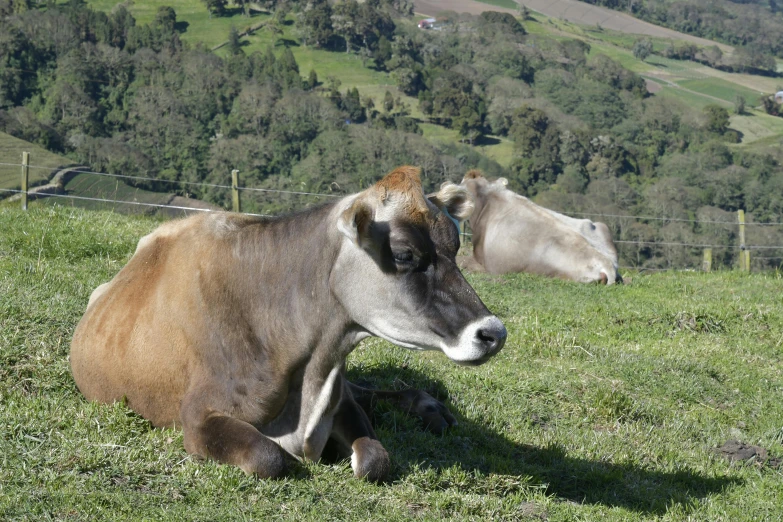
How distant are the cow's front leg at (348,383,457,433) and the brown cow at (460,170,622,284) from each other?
9373 millimetres

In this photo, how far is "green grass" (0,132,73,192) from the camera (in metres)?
33.2

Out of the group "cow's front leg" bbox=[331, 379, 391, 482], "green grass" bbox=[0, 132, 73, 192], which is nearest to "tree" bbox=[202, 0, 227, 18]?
"green grass" bbox=[0, 132, 73, 192]

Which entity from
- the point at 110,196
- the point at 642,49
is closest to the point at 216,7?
the point at 642,49

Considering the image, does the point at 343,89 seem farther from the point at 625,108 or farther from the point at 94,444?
the point at 94,444

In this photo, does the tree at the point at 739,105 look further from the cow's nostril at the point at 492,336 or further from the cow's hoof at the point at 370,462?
the cow's nostril at the point at 492,336

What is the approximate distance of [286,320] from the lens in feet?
19.0

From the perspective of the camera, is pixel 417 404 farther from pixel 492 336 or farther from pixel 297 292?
pixel 492 336

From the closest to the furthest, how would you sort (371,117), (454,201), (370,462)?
(370,462), (454,201), (371,117)

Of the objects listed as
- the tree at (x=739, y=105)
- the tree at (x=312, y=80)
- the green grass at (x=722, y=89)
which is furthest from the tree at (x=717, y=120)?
the tree at (x=312, y=80)

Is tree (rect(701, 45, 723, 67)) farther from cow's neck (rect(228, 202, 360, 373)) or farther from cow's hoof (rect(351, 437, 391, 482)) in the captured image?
cow's hoof (rect(351, 437, 391, 482))

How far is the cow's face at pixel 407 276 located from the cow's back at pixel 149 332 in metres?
1.21

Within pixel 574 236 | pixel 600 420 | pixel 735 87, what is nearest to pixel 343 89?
pixel 735 87

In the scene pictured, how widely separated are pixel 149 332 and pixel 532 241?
12213 mm

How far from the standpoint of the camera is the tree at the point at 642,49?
17700 centimetres
